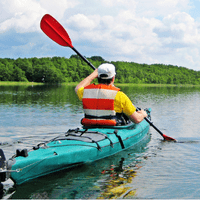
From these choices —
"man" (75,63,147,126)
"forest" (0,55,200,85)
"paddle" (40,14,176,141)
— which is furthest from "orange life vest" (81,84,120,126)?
"forest" (0,55,200,85)

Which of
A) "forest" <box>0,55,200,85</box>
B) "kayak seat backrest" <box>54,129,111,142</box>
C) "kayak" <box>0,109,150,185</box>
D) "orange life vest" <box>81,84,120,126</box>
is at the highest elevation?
"forest" <box>0,55,200,85</box>

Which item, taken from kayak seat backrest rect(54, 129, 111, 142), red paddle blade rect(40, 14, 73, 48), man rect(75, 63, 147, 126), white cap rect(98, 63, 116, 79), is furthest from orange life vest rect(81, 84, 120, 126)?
red paddle blade rect(40, 14, 73, 48)

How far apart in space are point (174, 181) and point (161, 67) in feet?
548

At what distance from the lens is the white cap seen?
5633 mm

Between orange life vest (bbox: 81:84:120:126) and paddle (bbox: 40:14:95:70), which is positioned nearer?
orange life vest (bbox: 81:84:120:126)

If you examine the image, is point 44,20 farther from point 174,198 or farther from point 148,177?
point 174,198

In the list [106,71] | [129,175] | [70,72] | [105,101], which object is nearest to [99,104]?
[105,101]

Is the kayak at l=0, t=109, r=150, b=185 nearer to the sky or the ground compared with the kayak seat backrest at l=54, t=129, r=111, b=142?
nearer to the ground

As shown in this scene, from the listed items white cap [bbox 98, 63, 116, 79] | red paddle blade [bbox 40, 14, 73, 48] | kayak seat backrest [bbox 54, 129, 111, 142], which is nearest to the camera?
kayak seat backrest [bbox 54, 129, 111, 142]

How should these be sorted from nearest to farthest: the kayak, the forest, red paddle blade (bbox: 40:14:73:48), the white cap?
the kayak < the white cap < red paddle blade (bbox: 40:14:73:48) < the forest

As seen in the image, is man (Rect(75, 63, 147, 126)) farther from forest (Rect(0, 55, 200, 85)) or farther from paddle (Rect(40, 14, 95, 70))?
forest (Rect(0, 55, 200, 85))

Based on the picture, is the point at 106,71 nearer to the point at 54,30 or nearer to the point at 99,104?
the point at 99,104

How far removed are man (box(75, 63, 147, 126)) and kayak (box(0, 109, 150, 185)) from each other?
0.28 m

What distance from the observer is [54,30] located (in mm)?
7840
